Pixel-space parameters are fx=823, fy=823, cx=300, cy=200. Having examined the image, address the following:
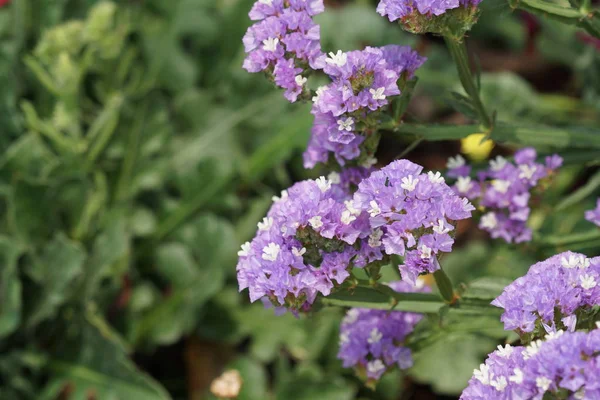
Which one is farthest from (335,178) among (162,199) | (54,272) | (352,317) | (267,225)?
(162,199)

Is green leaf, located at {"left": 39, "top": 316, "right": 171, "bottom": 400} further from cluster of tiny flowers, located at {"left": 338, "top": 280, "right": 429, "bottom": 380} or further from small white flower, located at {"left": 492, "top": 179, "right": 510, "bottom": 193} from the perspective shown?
small white flower, located at {"left": 492, "top": 179, "right": 510, "bottom": 193}

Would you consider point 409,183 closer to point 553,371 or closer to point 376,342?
point 553,371

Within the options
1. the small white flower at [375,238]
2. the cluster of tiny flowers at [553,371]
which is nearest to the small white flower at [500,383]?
the cluster of tiny flowers at [553,371]

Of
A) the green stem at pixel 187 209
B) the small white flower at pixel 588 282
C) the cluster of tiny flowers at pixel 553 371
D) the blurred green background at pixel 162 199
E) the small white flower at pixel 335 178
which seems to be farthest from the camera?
the green stem at pixel 187 209

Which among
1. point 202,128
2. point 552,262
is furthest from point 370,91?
point 202,128

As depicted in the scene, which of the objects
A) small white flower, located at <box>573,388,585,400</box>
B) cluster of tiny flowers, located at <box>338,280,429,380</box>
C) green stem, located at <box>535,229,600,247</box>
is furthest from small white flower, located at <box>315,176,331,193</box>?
green stem, located at <box>535,229,600,247</box>

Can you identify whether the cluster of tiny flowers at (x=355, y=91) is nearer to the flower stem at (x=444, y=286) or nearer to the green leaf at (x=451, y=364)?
the flower stem at (x=444, y=286)
